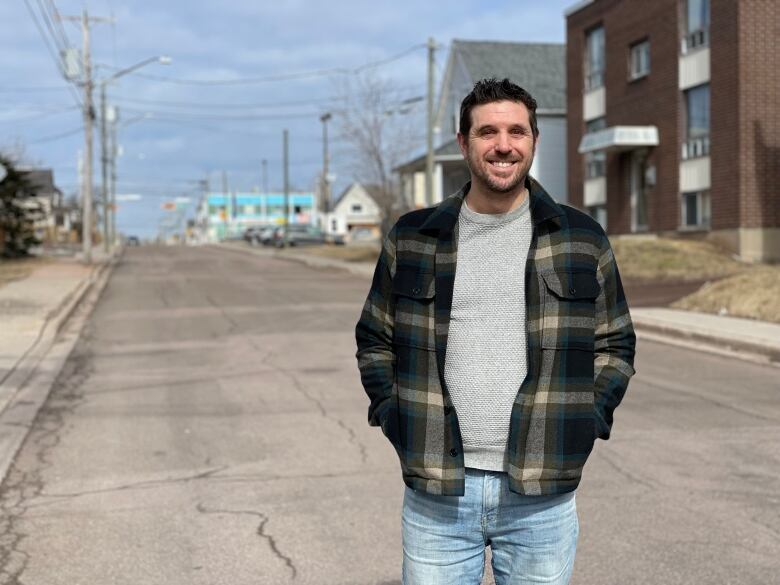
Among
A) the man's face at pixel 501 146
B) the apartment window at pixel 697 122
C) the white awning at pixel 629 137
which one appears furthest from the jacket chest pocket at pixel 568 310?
the white awning at pixel 629 137

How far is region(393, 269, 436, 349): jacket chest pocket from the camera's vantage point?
8.93 feet

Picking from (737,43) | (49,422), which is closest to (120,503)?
(49,422)

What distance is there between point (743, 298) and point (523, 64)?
30586mm

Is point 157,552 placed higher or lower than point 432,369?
lower

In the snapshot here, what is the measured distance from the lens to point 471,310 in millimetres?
2703

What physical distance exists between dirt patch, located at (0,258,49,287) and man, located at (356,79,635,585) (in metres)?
24.3

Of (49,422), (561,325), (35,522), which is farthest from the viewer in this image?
(49,422)

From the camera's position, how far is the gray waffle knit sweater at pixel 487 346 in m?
2.67

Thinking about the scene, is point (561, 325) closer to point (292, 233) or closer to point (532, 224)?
point (532, 224)

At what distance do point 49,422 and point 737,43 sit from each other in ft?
76.0

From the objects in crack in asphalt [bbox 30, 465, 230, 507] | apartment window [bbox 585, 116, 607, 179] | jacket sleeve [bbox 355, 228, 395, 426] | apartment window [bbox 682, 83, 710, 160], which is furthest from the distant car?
jacket sleeve [bbox 355, 228, 395, 426]

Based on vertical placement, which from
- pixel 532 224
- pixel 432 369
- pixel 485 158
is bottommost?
pixel 432 369

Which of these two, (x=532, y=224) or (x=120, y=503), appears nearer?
(x=532, y=224)

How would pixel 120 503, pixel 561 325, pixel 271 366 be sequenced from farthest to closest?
pixel 271 366 → pixel 120 503 → pixel 561 325
